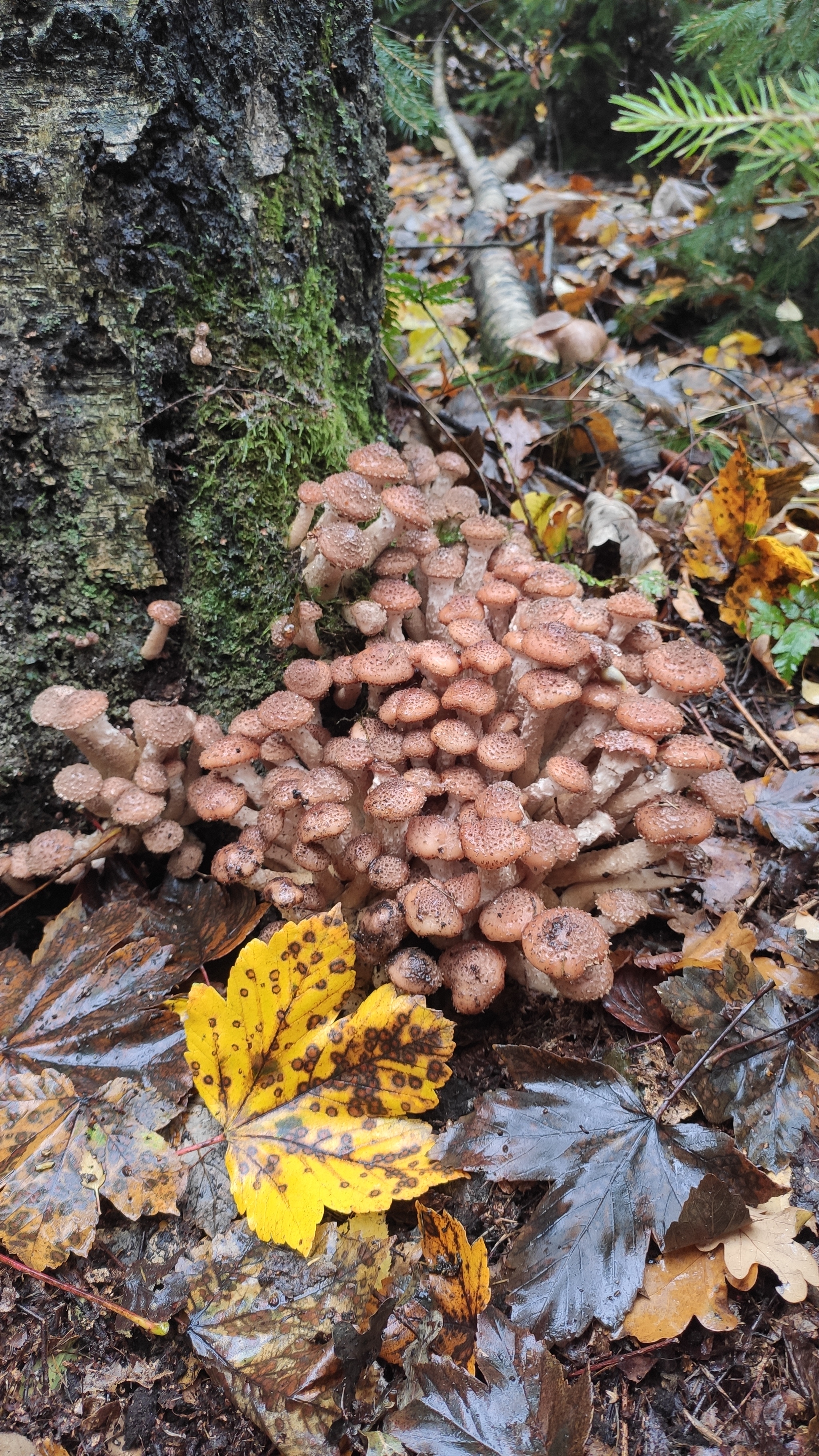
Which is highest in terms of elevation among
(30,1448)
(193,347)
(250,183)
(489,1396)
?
(250,183)

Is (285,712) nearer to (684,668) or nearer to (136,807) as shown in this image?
(136,807)

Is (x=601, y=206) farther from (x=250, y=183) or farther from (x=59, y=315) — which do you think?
(x=59, y=315)

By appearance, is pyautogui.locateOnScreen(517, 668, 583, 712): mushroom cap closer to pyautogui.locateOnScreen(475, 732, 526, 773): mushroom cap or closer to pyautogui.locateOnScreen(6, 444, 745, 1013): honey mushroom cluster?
pyautogui.locateOnScreen(6, 444, 745, 1013): honey mushroom cluster

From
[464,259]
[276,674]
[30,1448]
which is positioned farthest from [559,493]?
[30,1448]

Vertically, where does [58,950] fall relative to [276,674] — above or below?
below

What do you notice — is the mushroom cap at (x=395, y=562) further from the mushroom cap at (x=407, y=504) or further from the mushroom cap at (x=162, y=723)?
the mushroom cap at (x=162, y=723)

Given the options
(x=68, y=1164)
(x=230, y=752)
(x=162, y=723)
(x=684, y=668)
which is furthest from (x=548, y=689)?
(x=68, y=1164)
